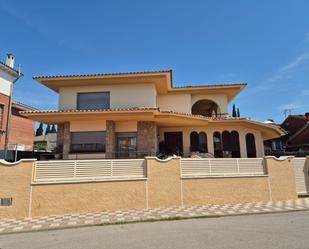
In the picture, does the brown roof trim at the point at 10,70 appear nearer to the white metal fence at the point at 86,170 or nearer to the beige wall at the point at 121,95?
the beige wall at the point at 121,95

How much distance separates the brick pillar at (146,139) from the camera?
14266 millimetres

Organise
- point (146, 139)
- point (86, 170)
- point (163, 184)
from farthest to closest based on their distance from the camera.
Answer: point (146, 139) < point (163, 184) < point (86, 170)

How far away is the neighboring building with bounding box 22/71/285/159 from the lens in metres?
14.1

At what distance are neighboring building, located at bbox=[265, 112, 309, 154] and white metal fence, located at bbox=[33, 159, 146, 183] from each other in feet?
79.3

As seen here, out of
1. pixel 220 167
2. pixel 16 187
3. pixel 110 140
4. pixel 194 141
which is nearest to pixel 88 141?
pixel 110 140

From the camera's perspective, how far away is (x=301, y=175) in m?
11.9

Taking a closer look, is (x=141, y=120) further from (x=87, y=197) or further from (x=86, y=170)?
(x=87, y=197)

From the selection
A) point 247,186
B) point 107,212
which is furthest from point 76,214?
point 247,186

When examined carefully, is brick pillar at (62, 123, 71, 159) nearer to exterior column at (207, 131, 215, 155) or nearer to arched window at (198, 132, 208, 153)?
arched window at (198, 132, 208, 153)

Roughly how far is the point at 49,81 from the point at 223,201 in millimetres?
13083

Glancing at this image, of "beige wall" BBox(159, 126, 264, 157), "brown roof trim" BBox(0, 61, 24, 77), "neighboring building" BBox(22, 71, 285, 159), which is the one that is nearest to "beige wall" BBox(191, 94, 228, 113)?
"neighboring building" BBox(22, 71, 285, 159)

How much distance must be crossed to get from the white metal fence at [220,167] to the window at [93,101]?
25.5 feet

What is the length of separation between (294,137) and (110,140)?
29335 mm

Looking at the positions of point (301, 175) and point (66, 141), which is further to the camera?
point (66, 141)
